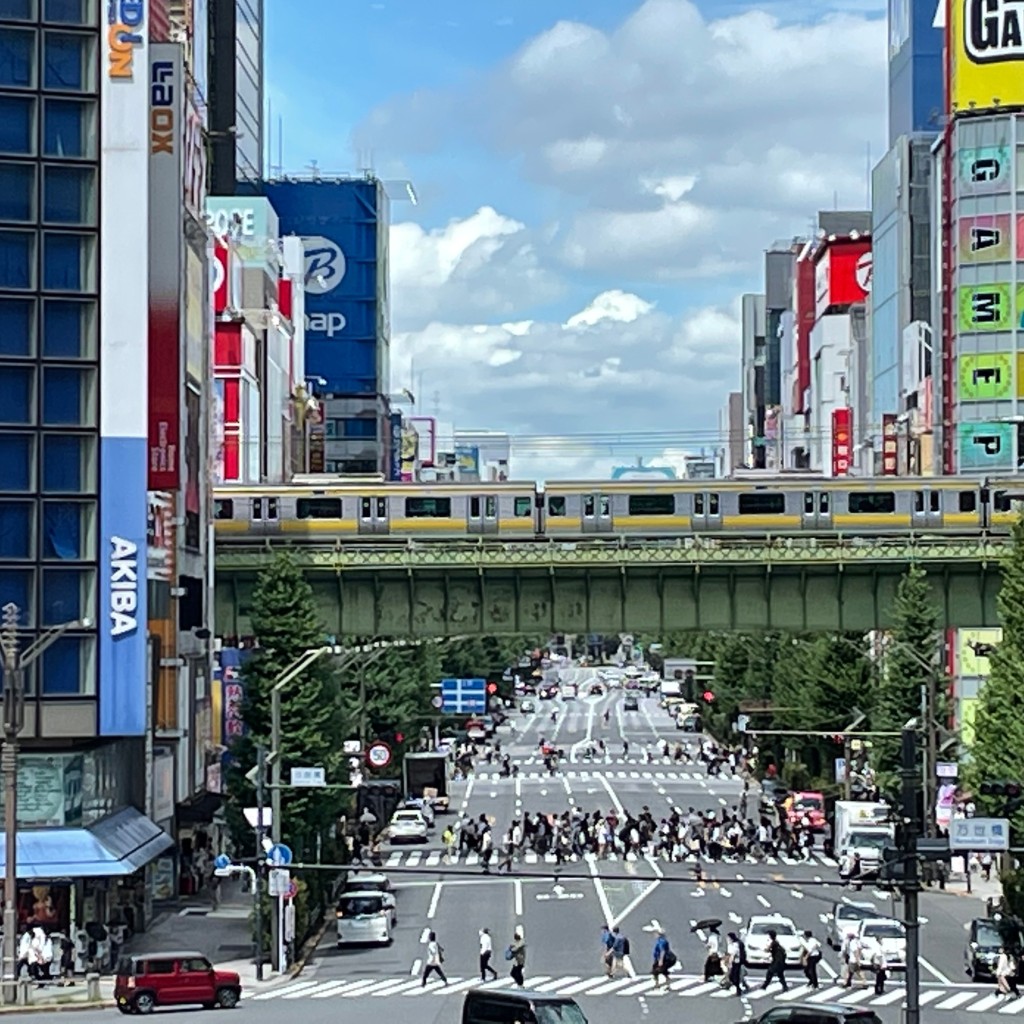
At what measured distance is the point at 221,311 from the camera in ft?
481

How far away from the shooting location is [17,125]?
67000 millimetres

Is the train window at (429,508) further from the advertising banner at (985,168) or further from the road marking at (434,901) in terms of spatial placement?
the advertising banner at (985,168)

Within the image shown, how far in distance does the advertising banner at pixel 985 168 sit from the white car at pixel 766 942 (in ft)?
282

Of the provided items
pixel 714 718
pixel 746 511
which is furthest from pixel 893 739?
pixel 714 718

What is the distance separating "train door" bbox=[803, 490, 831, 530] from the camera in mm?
93500

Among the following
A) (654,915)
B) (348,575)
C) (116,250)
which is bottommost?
(654,915)

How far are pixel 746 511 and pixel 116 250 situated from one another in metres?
32.9

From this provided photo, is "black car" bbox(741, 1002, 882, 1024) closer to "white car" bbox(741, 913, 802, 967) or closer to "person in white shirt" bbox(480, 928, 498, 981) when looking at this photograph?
"person in white shirt" bbox(480, 928, 498, 981)

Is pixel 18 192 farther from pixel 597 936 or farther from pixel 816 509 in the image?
pixel 816 509

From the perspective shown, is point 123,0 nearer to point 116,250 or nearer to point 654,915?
point 116,250

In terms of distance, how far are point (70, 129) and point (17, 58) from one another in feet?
7.37

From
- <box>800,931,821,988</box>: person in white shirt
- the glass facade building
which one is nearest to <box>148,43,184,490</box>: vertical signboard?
the glass facade building

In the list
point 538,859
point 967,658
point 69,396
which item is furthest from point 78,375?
point 967,658

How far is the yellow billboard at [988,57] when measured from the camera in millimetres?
146625
